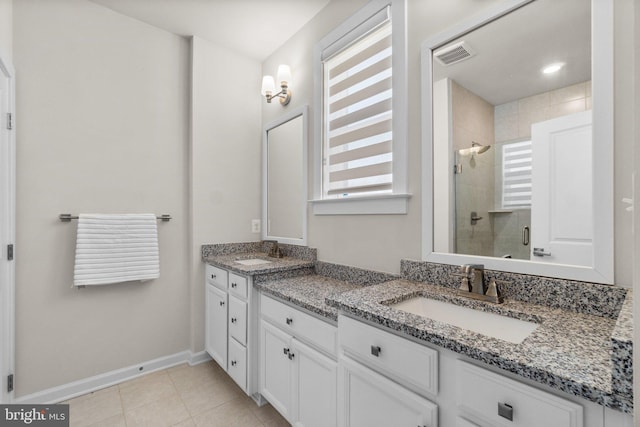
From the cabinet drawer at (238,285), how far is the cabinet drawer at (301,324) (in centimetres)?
17

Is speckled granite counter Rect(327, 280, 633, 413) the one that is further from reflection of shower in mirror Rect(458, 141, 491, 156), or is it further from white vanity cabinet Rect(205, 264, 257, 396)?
white vanity cabinet Rect(205, 264, 257, 396)

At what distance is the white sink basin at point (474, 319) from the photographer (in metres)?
0.99

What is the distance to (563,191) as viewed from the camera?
3.46 ft

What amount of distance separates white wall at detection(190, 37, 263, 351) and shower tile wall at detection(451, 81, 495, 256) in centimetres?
185

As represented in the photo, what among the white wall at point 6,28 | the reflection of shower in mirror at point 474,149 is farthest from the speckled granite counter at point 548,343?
the white wall at point 6,28

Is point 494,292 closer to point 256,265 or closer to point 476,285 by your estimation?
point 476,285

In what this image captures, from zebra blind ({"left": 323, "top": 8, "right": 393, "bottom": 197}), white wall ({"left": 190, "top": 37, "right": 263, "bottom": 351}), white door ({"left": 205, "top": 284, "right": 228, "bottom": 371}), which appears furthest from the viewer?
white wall ({"left": 190, "top": 37, "right": 263, "bottom": 351})

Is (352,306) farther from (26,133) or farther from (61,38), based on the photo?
Result: (61,38)

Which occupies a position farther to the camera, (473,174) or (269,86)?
(269,86)

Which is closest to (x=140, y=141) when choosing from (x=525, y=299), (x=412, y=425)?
(x=412, y=425)

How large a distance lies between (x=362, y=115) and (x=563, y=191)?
109 centimetres

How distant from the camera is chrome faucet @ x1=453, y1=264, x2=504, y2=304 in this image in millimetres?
1132

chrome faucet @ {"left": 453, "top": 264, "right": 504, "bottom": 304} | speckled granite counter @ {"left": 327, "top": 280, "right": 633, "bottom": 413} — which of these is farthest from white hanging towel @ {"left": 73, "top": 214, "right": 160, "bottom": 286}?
chrome faucet @ {"left": 453, "top": 264, "right": 504, "bottom": 304}

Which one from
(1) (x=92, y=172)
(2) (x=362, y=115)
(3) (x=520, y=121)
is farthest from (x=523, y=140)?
(1) (x=92, y=172)
